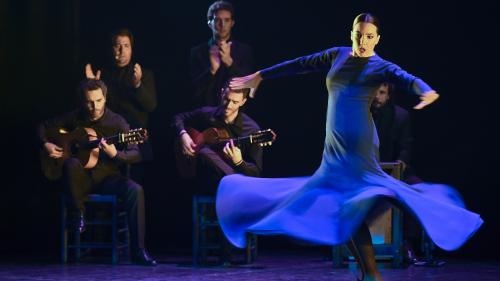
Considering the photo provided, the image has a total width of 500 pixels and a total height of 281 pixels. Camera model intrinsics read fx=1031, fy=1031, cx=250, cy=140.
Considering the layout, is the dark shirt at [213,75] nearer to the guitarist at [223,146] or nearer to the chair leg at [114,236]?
the guitarist at [223,146]

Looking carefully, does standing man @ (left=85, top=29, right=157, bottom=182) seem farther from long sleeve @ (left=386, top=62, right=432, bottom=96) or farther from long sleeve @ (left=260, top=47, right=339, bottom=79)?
long sleeve @ (left=386, top=62, right=432, bottom=96)

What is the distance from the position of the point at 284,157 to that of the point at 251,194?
297 cm

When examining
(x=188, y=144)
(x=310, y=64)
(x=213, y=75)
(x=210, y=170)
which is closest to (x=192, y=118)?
(x=188, y=144)

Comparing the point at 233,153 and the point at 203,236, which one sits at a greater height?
the point at 233,153

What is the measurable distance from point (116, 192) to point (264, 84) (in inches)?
64.8

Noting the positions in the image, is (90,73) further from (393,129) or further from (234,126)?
(393,129)

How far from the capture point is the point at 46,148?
7.77 meters

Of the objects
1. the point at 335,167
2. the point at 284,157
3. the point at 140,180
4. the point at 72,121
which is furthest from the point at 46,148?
the point at 335,167

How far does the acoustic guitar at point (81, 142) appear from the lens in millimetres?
7598

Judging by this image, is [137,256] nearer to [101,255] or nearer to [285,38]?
[101,255]

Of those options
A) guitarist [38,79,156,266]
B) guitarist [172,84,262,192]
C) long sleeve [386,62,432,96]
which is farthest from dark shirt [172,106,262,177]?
long sleeve [386,62,432,96]

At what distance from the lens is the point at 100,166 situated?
771cm

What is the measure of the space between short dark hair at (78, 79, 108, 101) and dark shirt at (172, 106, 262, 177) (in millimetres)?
607

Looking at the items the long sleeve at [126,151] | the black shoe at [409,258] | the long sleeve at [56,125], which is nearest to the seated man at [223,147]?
the long sleeve at [126,151]
